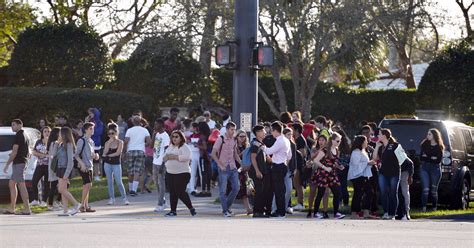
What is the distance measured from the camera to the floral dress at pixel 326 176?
2030 centimetres

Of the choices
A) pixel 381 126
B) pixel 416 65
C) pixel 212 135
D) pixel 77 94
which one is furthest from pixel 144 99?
A: pixel 416 65

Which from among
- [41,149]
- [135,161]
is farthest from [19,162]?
[135,161]

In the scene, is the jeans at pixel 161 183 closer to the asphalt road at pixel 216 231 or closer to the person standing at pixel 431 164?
the asphalt road at pixel 216 231

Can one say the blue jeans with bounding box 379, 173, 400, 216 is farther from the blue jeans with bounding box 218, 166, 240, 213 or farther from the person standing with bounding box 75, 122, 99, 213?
the person standing with bounding box 75, 122, 99, 213

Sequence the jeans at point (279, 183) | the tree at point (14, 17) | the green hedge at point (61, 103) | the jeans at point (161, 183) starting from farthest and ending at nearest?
the tree at point (14, 17)
the green hedge at point (61, 103)
the jeans at point (161, 183)
the jeans at point (279, 183)

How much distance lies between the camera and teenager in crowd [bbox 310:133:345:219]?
66.6 ft

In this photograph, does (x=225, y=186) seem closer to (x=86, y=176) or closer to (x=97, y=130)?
(x=86, y=176)

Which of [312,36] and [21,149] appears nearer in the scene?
[21,149]

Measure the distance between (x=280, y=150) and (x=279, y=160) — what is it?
207 millimetres

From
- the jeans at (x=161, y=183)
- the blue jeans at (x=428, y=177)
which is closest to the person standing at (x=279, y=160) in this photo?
the jeans at (x=161, y=183)

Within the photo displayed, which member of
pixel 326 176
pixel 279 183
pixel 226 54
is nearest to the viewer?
pixel 279 183

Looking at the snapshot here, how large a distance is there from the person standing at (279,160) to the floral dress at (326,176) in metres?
0.62

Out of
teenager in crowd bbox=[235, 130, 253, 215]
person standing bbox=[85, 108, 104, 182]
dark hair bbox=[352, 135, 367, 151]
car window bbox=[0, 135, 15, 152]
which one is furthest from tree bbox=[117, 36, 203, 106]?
dark hair bbox=[352, 135, 367, 151]

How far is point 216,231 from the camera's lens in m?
16.0
